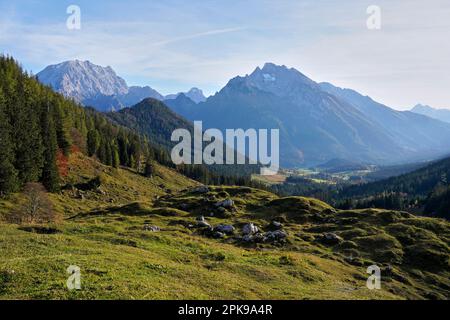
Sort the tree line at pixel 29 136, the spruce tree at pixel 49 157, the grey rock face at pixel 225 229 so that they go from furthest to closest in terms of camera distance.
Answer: the spruce tree at pixel 49 157, the tree line at pixel 29 136, the grey rock face at pixel 225 229

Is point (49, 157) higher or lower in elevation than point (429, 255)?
higher

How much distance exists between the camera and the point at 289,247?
61.9 m

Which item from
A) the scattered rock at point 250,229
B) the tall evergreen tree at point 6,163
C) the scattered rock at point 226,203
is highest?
the tall evergreen tree at point 6,163

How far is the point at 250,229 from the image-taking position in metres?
68.2

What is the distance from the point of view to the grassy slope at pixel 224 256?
2939 centimetres

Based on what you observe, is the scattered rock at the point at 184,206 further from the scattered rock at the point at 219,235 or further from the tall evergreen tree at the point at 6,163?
the tall evergreen tree at the point at 6,163

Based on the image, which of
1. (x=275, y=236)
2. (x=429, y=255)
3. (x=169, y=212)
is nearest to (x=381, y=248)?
(x=429, y=255)

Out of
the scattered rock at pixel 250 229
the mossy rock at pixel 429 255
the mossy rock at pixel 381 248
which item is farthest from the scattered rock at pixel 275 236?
the mossy rock at pixel 429 255

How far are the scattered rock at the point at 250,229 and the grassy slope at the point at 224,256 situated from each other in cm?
372

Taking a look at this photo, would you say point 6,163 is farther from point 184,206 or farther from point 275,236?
point 275,236

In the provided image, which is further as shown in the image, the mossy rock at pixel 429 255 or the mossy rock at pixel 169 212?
the mossy rock at pixel 169 212

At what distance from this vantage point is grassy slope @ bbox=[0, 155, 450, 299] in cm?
2939

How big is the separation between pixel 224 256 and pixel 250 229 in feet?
73.8
